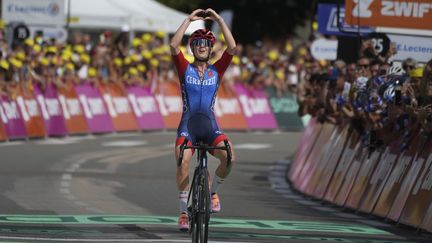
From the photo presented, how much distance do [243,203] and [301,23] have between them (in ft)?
143

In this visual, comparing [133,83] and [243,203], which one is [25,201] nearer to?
[243,203]

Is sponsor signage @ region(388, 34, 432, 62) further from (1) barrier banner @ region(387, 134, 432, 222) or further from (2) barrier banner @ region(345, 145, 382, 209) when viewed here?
(1) barrier banner @ region(387, 134, 432, 222)

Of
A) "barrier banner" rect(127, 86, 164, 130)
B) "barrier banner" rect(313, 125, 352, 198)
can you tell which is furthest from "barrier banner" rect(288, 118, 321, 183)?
"barrier banner" rect(127, 86, 164, 130)

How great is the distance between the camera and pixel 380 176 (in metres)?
17.2

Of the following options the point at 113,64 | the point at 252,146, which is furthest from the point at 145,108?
the point at 252,146

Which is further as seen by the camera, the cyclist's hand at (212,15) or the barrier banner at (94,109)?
the barrier banner at (94,109)

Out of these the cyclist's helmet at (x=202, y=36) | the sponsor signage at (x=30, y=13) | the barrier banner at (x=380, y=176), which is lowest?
the sponsor signage at (x=30, y=13)

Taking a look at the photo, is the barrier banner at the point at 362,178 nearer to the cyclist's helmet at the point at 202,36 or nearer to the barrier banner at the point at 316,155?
the barrier banner at the point at 316,155

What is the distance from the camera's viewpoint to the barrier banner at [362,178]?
17.7m

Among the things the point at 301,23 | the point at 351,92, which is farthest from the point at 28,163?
the point at 301,23

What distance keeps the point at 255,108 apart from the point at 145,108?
4378mm

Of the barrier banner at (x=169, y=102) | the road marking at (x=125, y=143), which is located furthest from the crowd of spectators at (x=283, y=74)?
the road marking at (x=125, y=143)

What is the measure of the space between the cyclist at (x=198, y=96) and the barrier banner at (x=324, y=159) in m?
6.79

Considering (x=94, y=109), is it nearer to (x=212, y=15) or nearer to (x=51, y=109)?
(x=51, y=109)
